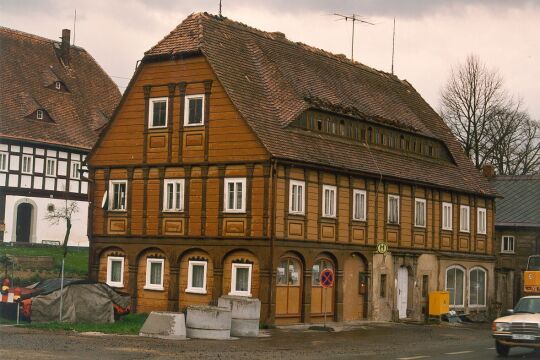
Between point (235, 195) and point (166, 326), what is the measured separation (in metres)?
9.40

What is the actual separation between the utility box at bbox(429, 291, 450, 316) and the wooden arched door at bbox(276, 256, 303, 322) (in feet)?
32.6

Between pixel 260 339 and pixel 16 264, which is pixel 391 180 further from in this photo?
pixel 16 264

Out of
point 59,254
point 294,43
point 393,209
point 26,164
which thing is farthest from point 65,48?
point 393,209

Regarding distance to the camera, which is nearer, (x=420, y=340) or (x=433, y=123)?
(x=420, y=340)

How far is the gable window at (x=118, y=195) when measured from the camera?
4081 centimetres

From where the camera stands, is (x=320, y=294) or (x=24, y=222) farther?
(x=24, y=222)

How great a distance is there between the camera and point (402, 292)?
44.8m

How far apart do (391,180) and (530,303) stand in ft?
51.4

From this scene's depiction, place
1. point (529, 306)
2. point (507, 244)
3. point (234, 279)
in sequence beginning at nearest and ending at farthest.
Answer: point (529, 306), point (234, 279), point (507, 244)

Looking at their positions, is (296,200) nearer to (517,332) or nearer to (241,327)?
(241,327)

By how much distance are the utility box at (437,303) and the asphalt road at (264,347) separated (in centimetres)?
961

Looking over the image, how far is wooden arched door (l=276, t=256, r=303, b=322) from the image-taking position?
3650 cm

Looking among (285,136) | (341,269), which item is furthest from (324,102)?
(341,269)

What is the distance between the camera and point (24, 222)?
60250 millimetres
